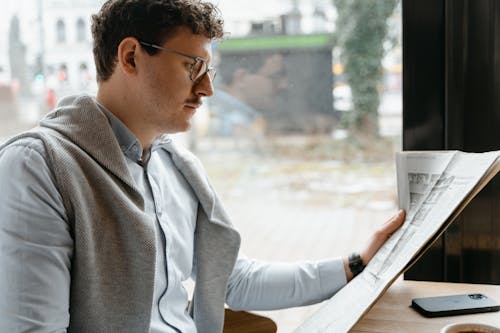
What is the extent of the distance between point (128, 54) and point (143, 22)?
7 cm

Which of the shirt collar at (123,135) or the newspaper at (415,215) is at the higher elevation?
the shirt collar at (123,135)

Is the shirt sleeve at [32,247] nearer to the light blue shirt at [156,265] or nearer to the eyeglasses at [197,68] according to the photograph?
the light blue shirt at [156,265]

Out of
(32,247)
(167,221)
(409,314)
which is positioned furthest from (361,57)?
(32,247)

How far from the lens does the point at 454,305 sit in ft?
3.36

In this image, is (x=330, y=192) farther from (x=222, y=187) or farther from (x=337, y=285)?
(x=337, y=285)

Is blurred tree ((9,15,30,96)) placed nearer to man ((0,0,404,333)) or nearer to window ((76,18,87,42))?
window ((76,18,87,42))

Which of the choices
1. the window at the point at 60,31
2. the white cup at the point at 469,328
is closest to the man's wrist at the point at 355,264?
the white cup at the point at 469,328

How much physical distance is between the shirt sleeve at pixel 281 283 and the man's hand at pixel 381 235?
73 mm

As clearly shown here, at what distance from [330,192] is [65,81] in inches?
39.0

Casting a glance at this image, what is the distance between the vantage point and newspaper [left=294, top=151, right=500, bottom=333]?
96cm

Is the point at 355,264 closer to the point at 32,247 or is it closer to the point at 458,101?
the point at 458,101

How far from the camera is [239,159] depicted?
2053mm

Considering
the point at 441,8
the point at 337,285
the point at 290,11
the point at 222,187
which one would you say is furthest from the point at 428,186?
the point at 222,187

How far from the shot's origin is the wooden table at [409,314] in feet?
3.19
